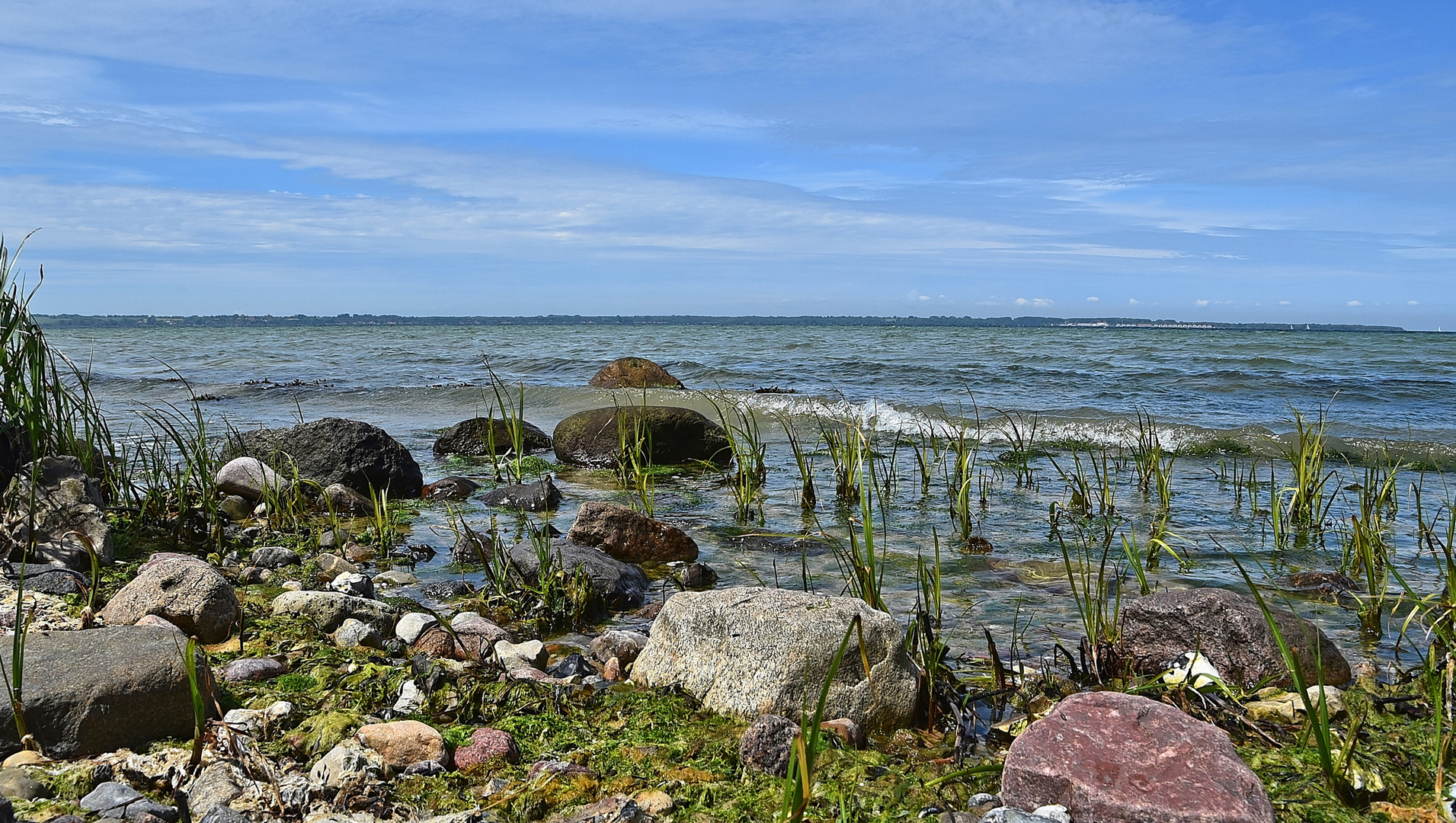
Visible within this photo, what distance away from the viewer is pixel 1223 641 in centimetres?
388

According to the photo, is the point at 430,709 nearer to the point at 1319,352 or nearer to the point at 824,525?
the point at 824,525

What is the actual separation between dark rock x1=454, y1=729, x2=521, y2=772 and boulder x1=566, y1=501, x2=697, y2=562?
9.29ft

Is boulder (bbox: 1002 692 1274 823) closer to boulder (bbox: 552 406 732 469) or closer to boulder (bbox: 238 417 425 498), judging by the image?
boulder (bbox: 238 417 425 498)

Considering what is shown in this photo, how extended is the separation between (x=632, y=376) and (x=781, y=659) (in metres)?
15.1

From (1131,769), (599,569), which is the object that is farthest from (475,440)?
(1131,769)

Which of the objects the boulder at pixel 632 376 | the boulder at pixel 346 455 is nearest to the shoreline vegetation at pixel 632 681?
the boulder at pixel 346 455

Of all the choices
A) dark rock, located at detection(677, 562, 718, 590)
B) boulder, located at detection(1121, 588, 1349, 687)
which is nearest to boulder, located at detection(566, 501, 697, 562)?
dark rock, located at detection(677, 562, 718, 590)

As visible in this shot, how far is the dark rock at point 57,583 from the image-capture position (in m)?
4.43

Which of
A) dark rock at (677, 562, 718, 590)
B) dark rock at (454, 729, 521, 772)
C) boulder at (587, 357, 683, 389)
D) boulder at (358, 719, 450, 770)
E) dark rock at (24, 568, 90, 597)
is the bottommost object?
dark rock at (677, 562, 718, 590)

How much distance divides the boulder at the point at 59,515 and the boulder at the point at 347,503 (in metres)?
2.03

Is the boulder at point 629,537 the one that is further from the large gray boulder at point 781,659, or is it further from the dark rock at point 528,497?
the large gray boulder at point 781,659

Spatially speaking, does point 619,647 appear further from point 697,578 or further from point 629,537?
point 629,537

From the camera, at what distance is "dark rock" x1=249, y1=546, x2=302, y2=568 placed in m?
5.45

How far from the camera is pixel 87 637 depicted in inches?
126
